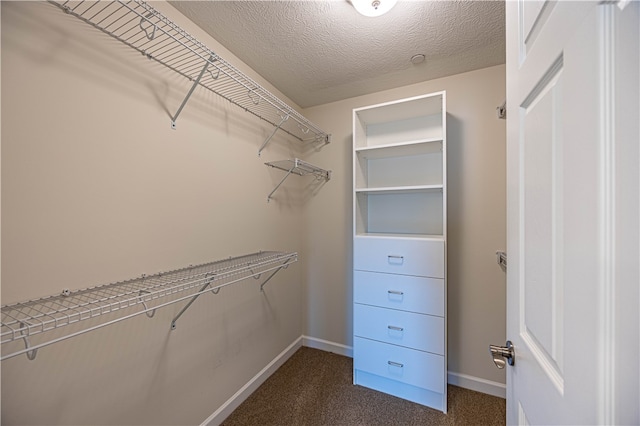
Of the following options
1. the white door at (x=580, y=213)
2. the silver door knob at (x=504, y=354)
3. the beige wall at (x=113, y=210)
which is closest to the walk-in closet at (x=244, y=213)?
the beige wall at (x=113, y=210)

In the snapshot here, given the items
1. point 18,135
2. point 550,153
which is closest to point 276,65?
point 18,135

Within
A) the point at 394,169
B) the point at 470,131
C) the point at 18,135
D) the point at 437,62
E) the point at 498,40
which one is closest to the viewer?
the point at 18,135

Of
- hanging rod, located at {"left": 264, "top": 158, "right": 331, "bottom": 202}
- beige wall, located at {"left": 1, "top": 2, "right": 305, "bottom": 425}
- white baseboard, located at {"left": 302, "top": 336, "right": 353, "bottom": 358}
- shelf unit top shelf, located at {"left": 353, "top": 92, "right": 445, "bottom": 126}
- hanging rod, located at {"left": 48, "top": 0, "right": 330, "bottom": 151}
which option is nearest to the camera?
beige wall, located at {"left": 1, "top": 2, "right": 305, "bottom": 425}

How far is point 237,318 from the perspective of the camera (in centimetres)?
166

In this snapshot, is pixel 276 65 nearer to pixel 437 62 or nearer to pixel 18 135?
pixel 437 62

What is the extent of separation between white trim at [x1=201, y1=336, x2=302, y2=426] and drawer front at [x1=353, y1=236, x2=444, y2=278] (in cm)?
105

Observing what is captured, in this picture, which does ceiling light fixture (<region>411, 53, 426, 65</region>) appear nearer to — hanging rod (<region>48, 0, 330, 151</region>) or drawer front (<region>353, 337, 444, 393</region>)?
hanging rod (<region>48, 0, 330, 151</region>)

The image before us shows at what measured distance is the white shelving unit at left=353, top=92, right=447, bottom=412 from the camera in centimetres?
162

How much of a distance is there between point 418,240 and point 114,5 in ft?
6.37

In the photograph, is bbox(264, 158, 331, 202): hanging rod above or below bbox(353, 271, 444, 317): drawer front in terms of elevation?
above

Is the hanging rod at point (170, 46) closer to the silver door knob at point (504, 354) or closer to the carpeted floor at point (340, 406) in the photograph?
the silver door knob at point (504, 354)

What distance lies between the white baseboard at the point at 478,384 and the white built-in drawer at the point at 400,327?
0.52 m

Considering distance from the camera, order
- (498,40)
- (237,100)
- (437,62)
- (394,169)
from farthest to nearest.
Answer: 1. (394,169)
2. (437,62)
3. (237,100)
4. (498,40)

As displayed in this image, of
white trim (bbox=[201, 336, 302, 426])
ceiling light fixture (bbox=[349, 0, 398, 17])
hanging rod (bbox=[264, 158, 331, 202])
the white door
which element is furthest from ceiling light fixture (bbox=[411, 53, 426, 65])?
white trim (bbox=[201, 336, 302, 426])
